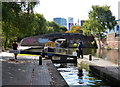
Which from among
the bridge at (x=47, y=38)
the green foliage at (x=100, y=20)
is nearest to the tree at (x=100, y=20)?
the green foliage at (x=100, y=20)

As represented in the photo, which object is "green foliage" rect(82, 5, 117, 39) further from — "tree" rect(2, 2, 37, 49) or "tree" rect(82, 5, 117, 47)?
"tree" rect(2, 2, 37, 49)

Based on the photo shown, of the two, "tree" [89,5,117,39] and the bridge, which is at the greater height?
"tree" [89,5,117,39]

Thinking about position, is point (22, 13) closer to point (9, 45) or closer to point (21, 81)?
point (21, 81)

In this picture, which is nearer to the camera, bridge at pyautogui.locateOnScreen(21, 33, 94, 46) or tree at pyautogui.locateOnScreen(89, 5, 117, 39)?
tree at pyautogui.locateOnScreen(89, 5, 117, 39)

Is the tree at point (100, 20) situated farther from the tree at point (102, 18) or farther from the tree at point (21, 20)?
the tree at point (21, 20)

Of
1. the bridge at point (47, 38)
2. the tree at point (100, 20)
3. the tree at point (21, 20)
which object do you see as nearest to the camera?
the tree at point (21, 20)

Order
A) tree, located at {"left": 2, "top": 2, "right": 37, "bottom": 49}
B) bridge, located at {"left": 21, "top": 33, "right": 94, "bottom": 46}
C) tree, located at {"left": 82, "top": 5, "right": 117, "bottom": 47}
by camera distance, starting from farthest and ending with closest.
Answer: bridge, located at {"left": 21, "top": 33, "right": 94, "bottom": 46}, tree, located at {"left": 82, "top": 5, "right": 117, "bottom": 47}, tree, located at {"left": 2, "top": 2, "right": 37, "bottom": 49}

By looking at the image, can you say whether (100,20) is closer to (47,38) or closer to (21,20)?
(47,38)

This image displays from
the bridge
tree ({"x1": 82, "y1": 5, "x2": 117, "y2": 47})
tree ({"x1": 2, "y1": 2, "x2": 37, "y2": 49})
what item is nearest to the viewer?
tree ({"x1": 2, "y1": 2, "x2": 37, "y2": 49})

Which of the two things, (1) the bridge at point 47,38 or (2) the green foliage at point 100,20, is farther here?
(1) the bridge at point 47,38

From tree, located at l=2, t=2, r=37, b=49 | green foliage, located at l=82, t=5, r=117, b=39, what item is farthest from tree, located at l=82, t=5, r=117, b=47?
tree, located at l=2, t=2, r=37, b=49

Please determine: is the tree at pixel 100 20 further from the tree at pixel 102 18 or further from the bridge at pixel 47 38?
the bridge at pixel 47 38

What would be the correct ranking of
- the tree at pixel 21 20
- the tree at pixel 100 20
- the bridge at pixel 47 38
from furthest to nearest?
1. the bridge at pixel 47 38
2. the tree at pixel 100 20
3. the tree at pixel 21 20

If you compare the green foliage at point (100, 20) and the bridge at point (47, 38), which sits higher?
the green foliage at point (100, 20)
